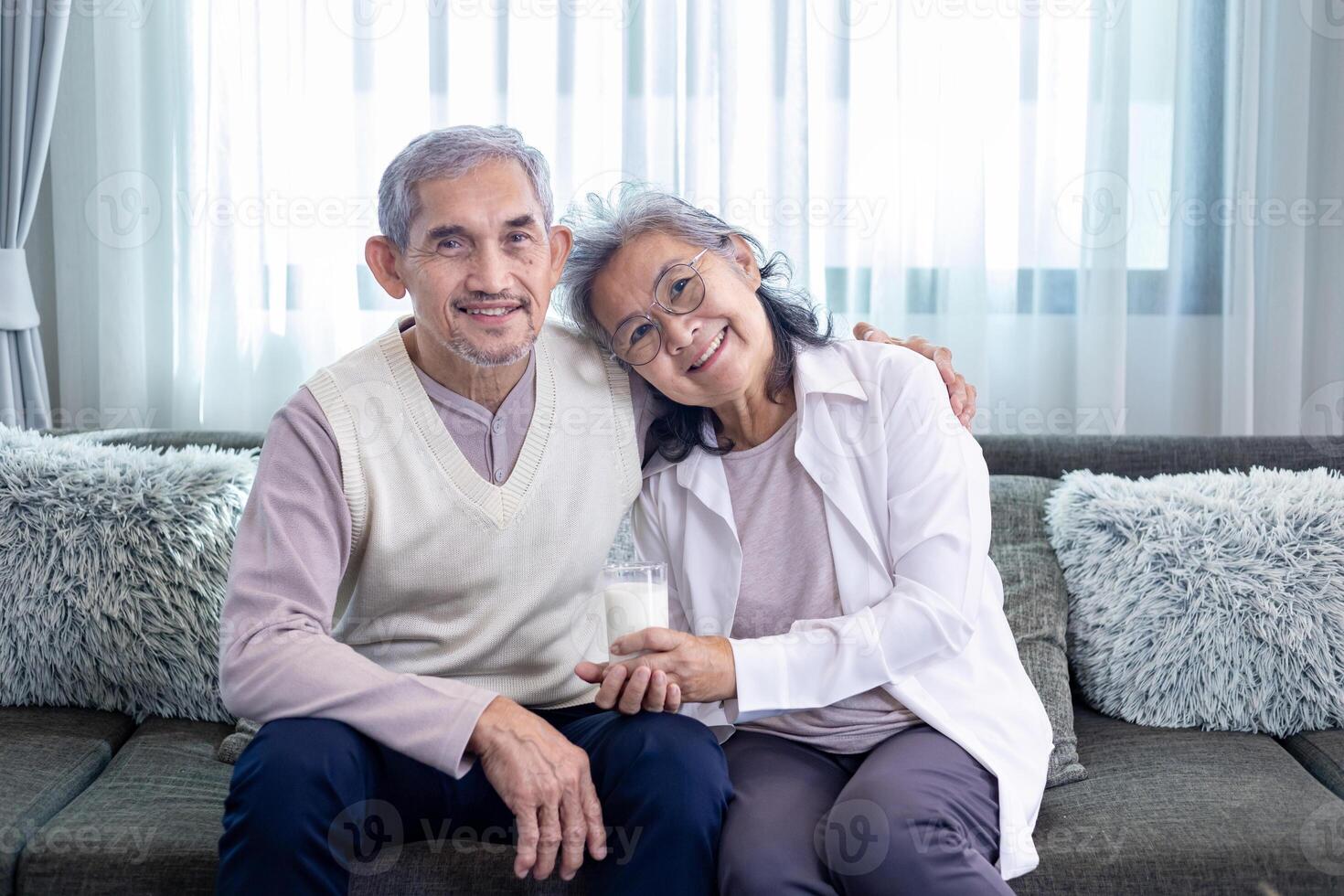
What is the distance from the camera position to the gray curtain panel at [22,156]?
284 cm

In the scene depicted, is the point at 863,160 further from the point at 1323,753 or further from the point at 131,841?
the point at 131,841

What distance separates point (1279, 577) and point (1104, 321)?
3.38ft

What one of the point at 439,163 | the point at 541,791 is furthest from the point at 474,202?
the point at 541,791

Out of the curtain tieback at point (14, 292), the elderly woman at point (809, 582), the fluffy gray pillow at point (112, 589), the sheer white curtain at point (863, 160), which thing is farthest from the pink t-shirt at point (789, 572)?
the curtain tieback at point (14, 292)

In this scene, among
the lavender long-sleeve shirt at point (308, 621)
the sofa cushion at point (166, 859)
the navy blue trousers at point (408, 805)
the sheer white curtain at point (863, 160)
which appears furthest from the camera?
the sheer white curtain at point (863, 160)

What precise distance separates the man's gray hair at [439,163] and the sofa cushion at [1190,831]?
3.74ft

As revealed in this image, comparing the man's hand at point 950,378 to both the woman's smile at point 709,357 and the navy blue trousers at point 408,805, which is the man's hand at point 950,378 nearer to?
the woman's smile at point 709,357

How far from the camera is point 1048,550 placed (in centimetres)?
214

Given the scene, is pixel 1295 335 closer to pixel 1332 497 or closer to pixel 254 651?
pixel 1332 497

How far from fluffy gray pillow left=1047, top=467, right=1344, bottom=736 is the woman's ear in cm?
80

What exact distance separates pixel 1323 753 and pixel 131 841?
1780 millimetres

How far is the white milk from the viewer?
4.74 feet

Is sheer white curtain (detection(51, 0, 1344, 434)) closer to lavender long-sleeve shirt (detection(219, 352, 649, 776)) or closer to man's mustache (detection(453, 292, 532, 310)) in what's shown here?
man's mustache (detection(453, 292, 532, 310))

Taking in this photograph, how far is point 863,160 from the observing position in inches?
112
